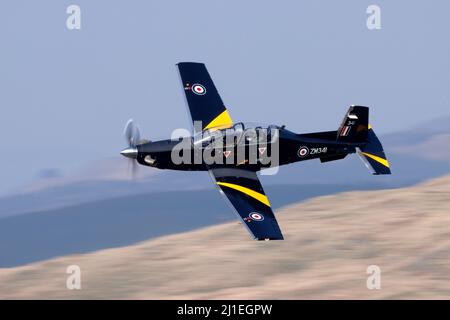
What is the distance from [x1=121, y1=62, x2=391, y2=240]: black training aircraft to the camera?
38469 millimetres

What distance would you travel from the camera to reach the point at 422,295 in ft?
136

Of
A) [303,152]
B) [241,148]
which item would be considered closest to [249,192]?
[241,148]

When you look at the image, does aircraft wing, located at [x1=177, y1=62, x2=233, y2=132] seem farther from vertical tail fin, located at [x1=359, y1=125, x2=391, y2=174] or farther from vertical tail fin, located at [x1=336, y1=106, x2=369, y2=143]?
vertical tail fin, located at [x1=359, y1=125, x2=391, y2=174]

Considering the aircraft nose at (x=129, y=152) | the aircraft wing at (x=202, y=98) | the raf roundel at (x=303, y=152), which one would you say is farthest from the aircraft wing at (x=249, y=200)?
the aircraft nose at (x=129, y=152)

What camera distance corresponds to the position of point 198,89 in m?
44.2

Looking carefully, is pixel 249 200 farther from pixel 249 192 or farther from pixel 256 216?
pixel 256 216

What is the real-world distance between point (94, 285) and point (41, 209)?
8661 centimetres

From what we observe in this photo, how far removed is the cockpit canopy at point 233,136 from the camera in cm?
4009

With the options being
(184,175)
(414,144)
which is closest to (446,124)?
(414,144)

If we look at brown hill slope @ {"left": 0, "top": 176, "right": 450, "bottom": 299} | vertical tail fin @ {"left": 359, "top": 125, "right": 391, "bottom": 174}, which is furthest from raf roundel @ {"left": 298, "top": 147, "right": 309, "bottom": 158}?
brown hill slope @ {"left": 0, "top": 176, "right": 450, "bottom": 299}

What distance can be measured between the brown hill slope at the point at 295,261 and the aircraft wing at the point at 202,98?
321 inches

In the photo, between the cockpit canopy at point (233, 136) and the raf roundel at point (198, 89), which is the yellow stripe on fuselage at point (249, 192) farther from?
the raf roundel at point (198, 89)

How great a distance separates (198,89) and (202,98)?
665mm

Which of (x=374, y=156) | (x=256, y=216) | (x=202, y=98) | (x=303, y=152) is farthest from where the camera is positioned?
(x=202, y=98)
